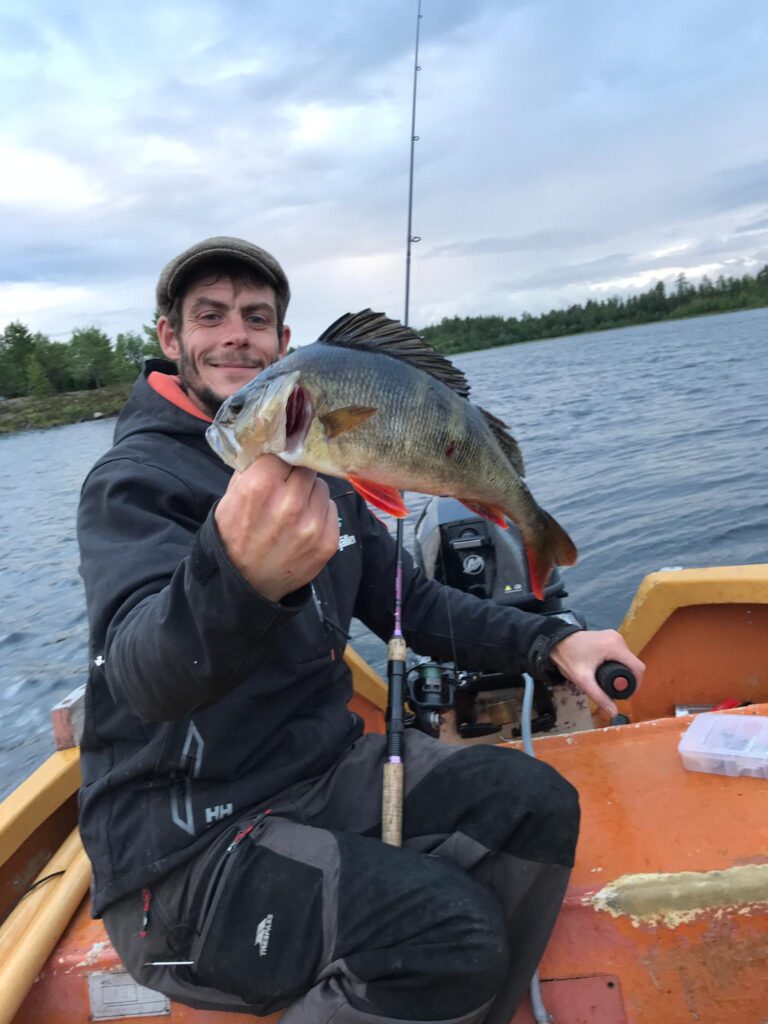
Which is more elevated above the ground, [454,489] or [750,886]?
[454,489]

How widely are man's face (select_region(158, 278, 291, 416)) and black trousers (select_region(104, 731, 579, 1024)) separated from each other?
1494 mm

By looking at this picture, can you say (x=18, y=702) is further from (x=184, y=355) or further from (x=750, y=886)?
(x=750, y=886)

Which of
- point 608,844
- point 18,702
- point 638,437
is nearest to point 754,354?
point 638,437

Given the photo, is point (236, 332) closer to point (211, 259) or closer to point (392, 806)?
point (211, 259)

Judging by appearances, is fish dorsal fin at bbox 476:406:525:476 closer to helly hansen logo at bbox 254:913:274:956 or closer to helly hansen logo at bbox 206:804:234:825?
helly hansen logo at bbox 206:804:234:825

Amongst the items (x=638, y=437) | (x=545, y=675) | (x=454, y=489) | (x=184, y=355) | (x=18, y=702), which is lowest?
(x=18, y=702)

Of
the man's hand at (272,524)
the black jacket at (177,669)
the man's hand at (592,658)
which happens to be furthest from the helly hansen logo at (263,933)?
the man's hand at (592,658)

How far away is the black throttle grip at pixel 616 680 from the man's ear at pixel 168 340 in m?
2.03

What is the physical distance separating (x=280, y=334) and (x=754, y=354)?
110 feet

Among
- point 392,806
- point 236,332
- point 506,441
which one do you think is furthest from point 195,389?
point 392,806

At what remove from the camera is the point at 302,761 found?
2.36 metres

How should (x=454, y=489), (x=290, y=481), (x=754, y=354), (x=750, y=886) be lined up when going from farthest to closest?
(x=754, y=354) < (x=750, y=886) < (x=454, y=489) < (x=290, y=481)

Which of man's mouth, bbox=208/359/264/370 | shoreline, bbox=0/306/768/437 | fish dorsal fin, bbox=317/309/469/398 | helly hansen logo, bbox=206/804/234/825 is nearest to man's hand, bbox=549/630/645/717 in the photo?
fish dorsal fin, bbox=317/309/469/398

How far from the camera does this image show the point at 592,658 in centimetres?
279
